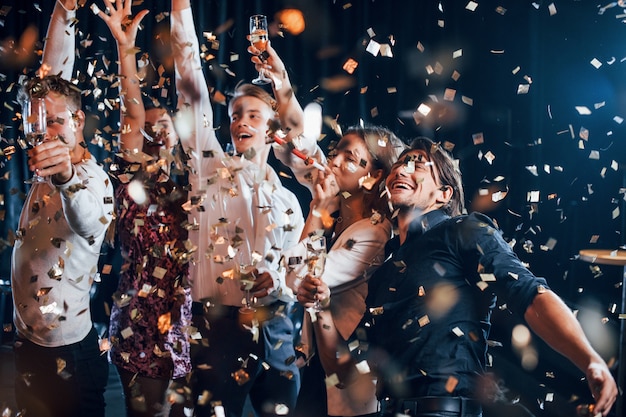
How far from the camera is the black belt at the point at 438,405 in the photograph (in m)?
1.91

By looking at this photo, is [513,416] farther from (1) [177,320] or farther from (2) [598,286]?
(1) [177,320]

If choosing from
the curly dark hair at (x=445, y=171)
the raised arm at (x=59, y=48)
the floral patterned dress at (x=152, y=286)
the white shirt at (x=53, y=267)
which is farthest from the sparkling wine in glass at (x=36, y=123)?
the curly dark hair at (x=445, y=171)

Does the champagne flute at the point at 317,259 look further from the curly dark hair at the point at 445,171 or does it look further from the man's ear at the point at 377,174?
the curly dark hair at the point at 445,171

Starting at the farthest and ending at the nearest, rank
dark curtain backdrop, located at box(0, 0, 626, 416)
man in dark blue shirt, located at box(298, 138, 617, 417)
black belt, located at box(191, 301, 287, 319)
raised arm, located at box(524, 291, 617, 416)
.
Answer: dark curtain backdrop, located at box(0, 0, 626, 416) < black belt, located at box(191, 301, 287, 319) < man in dark blue shirt, located at box(298, 138, 617, 417) < raised arm, located at box(524, 291, 617, 416)

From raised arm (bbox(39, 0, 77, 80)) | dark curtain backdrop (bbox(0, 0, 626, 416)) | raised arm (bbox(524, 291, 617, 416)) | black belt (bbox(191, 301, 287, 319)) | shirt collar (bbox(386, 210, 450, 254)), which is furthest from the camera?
dark curtain backdrop (bbox(0, 0, 626, 416))

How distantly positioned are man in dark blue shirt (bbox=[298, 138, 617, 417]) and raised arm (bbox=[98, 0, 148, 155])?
857mm

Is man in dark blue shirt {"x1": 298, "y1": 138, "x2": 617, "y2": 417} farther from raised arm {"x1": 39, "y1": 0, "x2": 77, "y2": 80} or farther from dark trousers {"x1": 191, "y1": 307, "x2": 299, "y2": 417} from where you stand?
raised arm {"x1": 39, "y1": 0, "x2": 77, "y2": 80}

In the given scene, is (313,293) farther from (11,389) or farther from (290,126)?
(11,389)

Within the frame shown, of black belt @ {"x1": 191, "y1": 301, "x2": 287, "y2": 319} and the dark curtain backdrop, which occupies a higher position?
the dark curtain backdrop

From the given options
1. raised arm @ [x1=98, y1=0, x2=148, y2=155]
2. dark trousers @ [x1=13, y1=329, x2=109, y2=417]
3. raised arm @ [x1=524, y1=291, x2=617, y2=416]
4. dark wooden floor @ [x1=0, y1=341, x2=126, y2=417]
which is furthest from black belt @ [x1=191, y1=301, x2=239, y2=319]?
raised arm @ [x1=524, y1=291, x2=617, y2=416]

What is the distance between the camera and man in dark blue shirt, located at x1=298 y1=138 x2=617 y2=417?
6.13 feet

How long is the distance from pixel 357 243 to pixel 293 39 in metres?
0.97

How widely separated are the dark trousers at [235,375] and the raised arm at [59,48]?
107cm

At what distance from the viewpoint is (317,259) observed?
2.12 m
